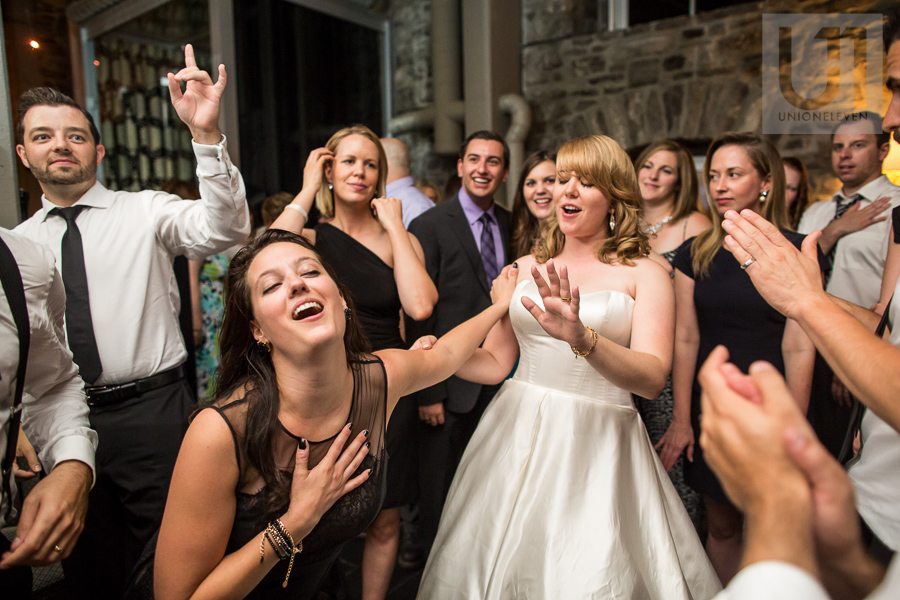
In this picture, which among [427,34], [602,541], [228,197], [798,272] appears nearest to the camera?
[798,272]

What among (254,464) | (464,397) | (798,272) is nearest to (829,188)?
(464,397)

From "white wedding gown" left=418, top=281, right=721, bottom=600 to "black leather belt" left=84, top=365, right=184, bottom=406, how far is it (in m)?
1.01

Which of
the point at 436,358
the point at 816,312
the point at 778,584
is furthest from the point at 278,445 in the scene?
the point at 816,312

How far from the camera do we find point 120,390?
178cm

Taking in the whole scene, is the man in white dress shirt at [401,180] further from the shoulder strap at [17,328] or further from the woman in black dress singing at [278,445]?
the shoulder strap at [17,328]

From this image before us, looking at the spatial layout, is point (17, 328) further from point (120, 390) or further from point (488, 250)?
point (488, 250)

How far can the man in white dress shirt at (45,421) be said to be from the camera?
111cm

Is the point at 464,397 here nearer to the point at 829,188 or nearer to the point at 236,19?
the point at 829,188

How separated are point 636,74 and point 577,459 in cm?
451

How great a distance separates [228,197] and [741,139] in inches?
74.1

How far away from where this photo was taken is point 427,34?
623cm

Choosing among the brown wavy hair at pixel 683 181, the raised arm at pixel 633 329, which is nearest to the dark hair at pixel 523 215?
the brown wavy hair at pixel 683 181

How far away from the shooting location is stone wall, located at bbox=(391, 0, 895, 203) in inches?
178

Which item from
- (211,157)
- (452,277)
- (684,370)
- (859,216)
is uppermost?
(211,157)
